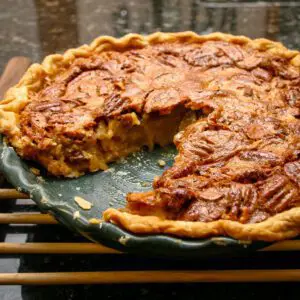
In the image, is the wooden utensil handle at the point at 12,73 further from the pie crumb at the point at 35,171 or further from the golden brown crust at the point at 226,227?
the golden brown crust at the point at 226,227

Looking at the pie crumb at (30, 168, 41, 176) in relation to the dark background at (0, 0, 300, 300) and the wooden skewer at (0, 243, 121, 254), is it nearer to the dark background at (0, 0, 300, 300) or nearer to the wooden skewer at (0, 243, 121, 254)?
the wooden skewer at (0, 243, 121, 254)

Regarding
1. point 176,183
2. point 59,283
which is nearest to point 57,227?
point 59,283

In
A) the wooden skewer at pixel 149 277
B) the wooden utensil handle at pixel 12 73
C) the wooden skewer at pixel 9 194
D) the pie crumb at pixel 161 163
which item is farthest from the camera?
the wooden utensil handle at pixel 12 73

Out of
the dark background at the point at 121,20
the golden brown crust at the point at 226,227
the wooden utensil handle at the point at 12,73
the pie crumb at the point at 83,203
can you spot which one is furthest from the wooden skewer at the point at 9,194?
the dark background at the point at 121,20

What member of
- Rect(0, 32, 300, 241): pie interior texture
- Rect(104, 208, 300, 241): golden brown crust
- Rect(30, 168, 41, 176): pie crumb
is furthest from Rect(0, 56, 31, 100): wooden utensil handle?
Rect(104, 208, 300, 241): golden brown crust

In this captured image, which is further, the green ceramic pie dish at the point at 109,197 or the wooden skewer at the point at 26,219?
the wooden skewer at the point at 26,219

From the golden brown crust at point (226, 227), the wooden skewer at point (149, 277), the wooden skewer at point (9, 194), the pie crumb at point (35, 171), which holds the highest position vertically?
the golden brown crust at point (226, 227)
